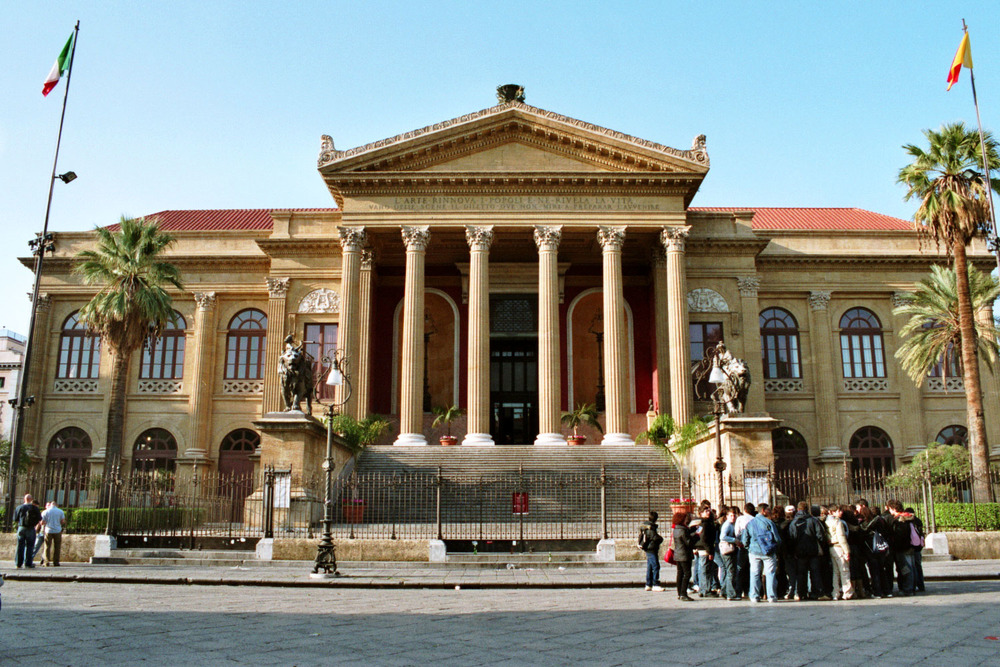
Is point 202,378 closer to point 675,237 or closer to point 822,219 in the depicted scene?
point 675,237

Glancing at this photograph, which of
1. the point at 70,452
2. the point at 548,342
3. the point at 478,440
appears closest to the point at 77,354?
the point at 70,452

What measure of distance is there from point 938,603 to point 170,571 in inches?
537

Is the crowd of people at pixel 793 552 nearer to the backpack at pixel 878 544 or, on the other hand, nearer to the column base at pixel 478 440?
the backpack at pixel 878 544

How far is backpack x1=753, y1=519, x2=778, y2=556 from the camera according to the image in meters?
12.3

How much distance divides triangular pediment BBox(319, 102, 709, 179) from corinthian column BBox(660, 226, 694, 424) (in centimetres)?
267

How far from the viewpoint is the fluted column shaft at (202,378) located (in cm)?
3572

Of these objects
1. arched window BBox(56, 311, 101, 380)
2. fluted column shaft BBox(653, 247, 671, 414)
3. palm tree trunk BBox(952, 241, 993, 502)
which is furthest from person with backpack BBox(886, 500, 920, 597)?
arched window BBox(56, 311, 101, 380)

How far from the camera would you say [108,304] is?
29.1m

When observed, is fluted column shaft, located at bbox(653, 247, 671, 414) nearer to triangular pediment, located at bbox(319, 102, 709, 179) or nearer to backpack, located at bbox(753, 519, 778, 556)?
triangular pediment, located at bbox(319, 102, 709, 179)

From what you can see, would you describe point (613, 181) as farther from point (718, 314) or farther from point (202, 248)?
point (202, 248)

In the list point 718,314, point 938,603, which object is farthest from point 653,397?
point 938,603

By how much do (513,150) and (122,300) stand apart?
15085 millimetres

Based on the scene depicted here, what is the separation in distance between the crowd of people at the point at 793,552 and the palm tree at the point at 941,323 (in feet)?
65.5

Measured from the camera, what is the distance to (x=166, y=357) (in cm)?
3728
